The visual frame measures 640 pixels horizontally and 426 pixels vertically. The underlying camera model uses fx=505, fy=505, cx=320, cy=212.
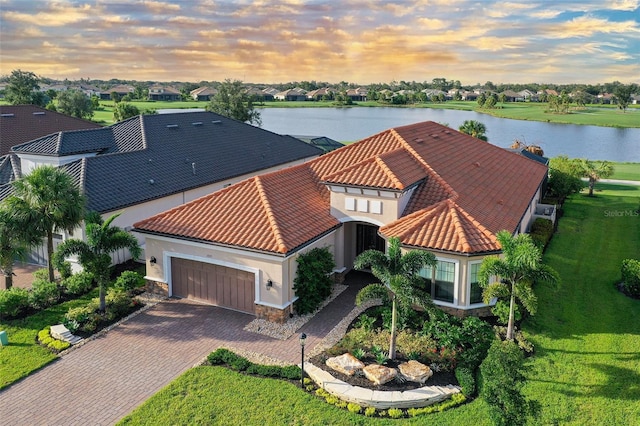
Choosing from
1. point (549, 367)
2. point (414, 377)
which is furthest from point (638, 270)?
point (414, 377)

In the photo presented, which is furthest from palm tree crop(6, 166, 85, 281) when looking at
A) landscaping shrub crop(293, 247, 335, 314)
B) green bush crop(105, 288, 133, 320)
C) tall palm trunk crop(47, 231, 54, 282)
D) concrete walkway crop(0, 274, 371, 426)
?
landscaping shrub crop(293, 247, 335, 314)

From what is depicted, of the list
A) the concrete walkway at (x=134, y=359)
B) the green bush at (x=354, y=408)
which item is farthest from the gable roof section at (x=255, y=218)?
the green bush at (x=354, y=408)

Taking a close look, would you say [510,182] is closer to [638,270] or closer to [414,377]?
[638,270]

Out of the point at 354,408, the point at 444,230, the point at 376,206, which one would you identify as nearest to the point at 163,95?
the point at 376,206

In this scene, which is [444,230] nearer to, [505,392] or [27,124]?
[505,392]

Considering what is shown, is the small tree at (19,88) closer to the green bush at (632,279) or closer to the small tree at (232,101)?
the small tree at (232,101)

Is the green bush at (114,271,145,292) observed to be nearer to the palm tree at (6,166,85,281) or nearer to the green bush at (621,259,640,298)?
the palm tree at (6,166,85,281)
